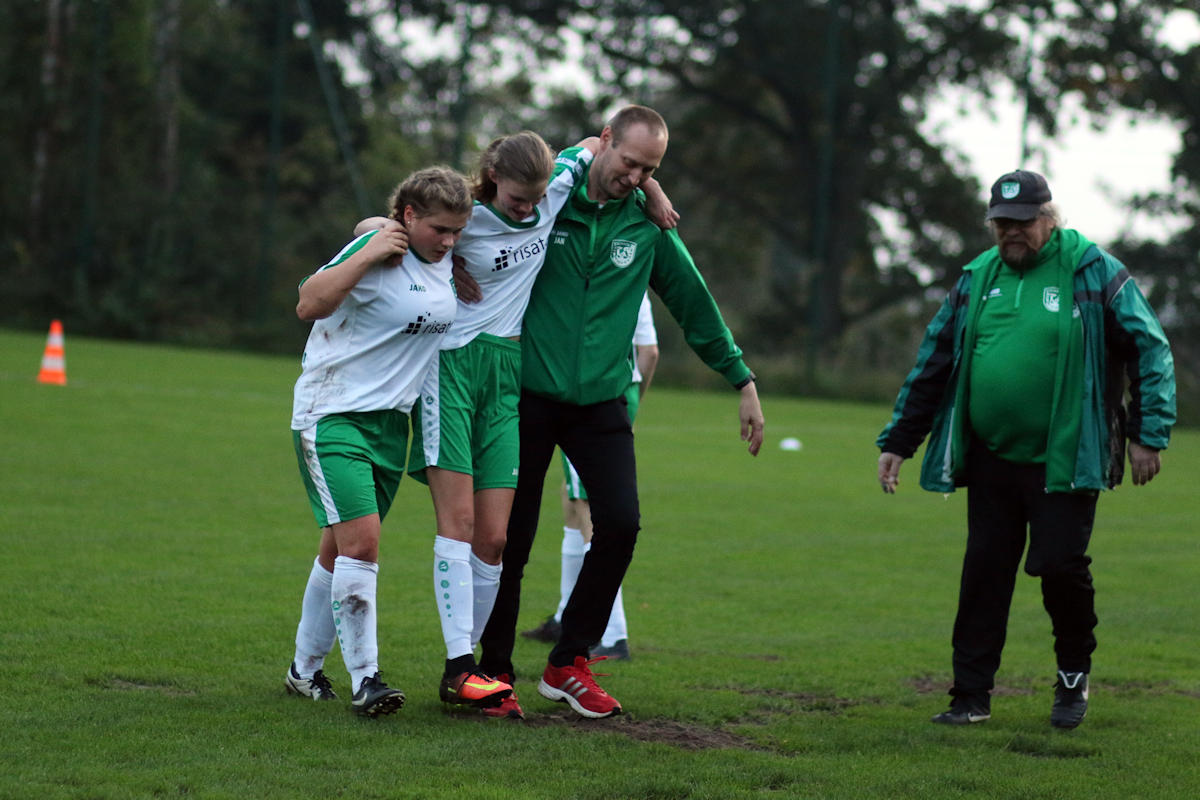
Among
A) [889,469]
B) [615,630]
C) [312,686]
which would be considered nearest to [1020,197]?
[889,469]

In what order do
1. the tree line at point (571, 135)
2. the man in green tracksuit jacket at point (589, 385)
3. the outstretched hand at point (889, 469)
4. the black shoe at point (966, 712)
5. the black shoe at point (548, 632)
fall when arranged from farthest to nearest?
the tree line at point (571, 135), the black shoe at point (548, 632), the outstretched hand at point (889, 469), the black shoe at point (966, 712), the man in green tracksuit jacket at point (589, 385)

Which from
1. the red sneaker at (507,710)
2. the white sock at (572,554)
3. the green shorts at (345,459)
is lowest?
the red sneaker at (507,710)

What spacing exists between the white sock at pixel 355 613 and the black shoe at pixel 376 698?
3 centimetres

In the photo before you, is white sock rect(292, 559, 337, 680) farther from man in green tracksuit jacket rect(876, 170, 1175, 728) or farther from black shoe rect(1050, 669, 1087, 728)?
black shoe rect(1050, 669, 1087, 728)

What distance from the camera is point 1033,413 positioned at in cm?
536

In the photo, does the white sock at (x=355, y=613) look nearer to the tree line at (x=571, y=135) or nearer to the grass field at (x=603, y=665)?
the grass field at (x=603, y=665)

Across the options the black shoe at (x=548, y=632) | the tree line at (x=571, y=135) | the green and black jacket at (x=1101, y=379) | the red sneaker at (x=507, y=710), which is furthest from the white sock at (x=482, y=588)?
the tree line at (x=571, y=135)

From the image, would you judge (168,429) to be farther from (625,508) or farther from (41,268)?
(41,268)

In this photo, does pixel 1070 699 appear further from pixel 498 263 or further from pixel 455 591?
pixel 498 263

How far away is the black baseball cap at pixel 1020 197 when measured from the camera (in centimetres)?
529

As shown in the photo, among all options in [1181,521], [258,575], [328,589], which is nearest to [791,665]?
[328,589]

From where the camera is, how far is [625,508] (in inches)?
201

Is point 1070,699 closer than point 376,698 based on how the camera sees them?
No

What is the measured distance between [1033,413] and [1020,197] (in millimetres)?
777
